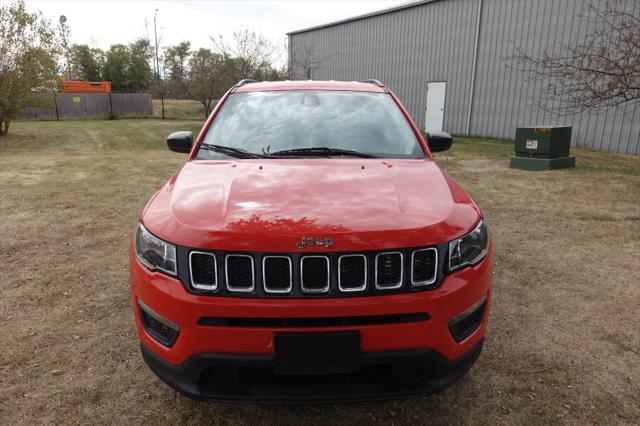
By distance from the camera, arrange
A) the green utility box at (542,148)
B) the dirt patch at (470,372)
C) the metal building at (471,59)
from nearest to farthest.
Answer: the dirt patch at (470,372), the green utility box at (542,148), the metal building at (471,59)

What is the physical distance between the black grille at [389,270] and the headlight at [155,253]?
878 mm

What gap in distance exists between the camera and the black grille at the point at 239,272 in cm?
181

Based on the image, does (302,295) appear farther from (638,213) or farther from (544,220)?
(638,213)

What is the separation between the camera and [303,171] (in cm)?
247

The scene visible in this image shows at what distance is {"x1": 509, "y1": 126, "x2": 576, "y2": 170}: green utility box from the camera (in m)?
9.41

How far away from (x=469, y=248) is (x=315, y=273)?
29.4 inches

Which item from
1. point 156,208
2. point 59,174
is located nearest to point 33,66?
point 59,174

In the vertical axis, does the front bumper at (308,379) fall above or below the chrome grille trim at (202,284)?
below

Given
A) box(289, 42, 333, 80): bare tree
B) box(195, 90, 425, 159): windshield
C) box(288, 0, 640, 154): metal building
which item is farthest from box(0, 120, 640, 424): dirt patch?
box(289, 42, 333, 80): bare tree

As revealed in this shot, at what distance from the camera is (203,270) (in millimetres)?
1844

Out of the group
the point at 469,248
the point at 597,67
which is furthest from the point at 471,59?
the point at 469,248

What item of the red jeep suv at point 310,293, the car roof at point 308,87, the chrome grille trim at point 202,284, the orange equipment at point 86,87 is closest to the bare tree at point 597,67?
the car roof at point 308,87

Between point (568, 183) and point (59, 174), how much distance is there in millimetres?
10130

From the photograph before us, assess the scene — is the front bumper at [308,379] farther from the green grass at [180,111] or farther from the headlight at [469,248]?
the green grass at [180,111]
